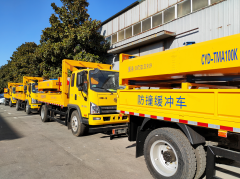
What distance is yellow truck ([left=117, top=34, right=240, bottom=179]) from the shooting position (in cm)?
250

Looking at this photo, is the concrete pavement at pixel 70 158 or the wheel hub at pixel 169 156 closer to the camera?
the wheel hub at pixel 169 156

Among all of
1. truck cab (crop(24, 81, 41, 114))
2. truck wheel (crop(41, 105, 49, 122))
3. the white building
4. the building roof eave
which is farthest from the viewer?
truck cab (crop(24, 81, 41, 114))

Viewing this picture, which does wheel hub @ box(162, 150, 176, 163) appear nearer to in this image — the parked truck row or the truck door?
the parked truck row

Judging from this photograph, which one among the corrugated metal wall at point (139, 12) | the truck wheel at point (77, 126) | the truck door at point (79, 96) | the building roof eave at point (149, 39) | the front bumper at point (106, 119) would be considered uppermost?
the corrugated metal wall at point (139, 12)

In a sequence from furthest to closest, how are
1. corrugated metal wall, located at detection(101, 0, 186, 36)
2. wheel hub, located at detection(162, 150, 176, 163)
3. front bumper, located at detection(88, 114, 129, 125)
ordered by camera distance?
corrugated metal wall, located at detection(101, 0, 186, 36) → front bumper, located at detection(88, 114, 129, 125) → wheel hub, located at detection(162, 150, 176, 163)

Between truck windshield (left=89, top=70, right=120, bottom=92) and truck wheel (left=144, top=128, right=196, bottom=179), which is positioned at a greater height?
truck windshield (left=89, top=70, right=120, bottom=92)

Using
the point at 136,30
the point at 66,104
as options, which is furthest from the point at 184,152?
the point at 136,30

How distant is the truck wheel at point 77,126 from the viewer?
6.51 m

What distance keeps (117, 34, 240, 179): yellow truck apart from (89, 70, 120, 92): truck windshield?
2405mm

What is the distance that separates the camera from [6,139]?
6637 millimetres

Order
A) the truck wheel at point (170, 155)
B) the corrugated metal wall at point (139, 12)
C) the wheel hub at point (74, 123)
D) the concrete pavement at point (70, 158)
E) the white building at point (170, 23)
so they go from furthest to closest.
Answer: the corrugated metal wall at point (139, 12) < the white building at point (170, 23) < the wheel hub at point (74, 123) < the concrete pavement at point (70, 158) < the truck wheel at point (170, 155)

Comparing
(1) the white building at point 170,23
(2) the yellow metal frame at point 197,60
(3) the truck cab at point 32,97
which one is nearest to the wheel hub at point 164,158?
(2) the yellow metal frame at point 197,60

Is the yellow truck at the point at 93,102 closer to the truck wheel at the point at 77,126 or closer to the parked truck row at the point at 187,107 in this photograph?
the truck wheel at the point at 77,126

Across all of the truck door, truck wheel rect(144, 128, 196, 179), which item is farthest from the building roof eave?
truck wheel rect(144, 128, 196, 179)
